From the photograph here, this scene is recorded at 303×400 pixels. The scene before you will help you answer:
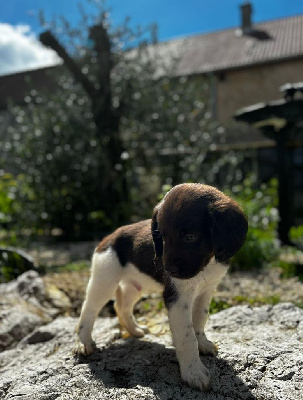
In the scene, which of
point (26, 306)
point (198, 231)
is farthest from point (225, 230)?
point (26, 306)

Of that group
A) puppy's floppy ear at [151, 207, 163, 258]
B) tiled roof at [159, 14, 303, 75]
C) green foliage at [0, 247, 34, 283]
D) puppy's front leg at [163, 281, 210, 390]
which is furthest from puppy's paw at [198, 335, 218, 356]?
tiled roof at [159, 14, 303, 75]

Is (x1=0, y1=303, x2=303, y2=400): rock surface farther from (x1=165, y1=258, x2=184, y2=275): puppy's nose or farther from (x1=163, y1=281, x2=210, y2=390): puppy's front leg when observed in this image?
(x1=165, y1=258, x2=184, y2=275): puppy's nose

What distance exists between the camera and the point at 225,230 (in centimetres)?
237

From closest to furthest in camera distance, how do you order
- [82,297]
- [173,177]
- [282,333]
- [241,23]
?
[282,333] → [82,297] → [173,177] → [241,23]

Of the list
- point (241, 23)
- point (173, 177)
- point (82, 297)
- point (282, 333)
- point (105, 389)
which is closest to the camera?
point (105, 389)

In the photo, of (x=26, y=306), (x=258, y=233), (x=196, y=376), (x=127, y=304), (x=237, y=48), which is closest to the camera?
(x=196, y=376)

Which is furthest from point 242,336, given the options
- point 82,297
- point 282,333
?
point 82,297

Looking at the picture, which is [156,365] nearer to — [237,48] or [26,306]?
[26,306]

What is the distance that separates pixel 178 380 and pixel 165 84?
356 inches

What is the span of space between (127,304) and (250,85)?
18624 mm

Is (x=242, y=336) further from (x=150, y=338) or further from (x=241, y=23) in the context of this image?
(x=241, y=23)

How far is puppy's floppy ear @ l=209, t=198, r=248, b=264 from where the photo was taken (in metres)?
2.37

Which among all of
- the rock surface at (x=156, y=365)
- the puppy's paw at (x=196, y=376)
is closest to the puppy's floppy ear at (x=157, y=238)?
the puppy's paw at (x=196, y=376)

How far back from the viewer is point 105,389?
263 cm
